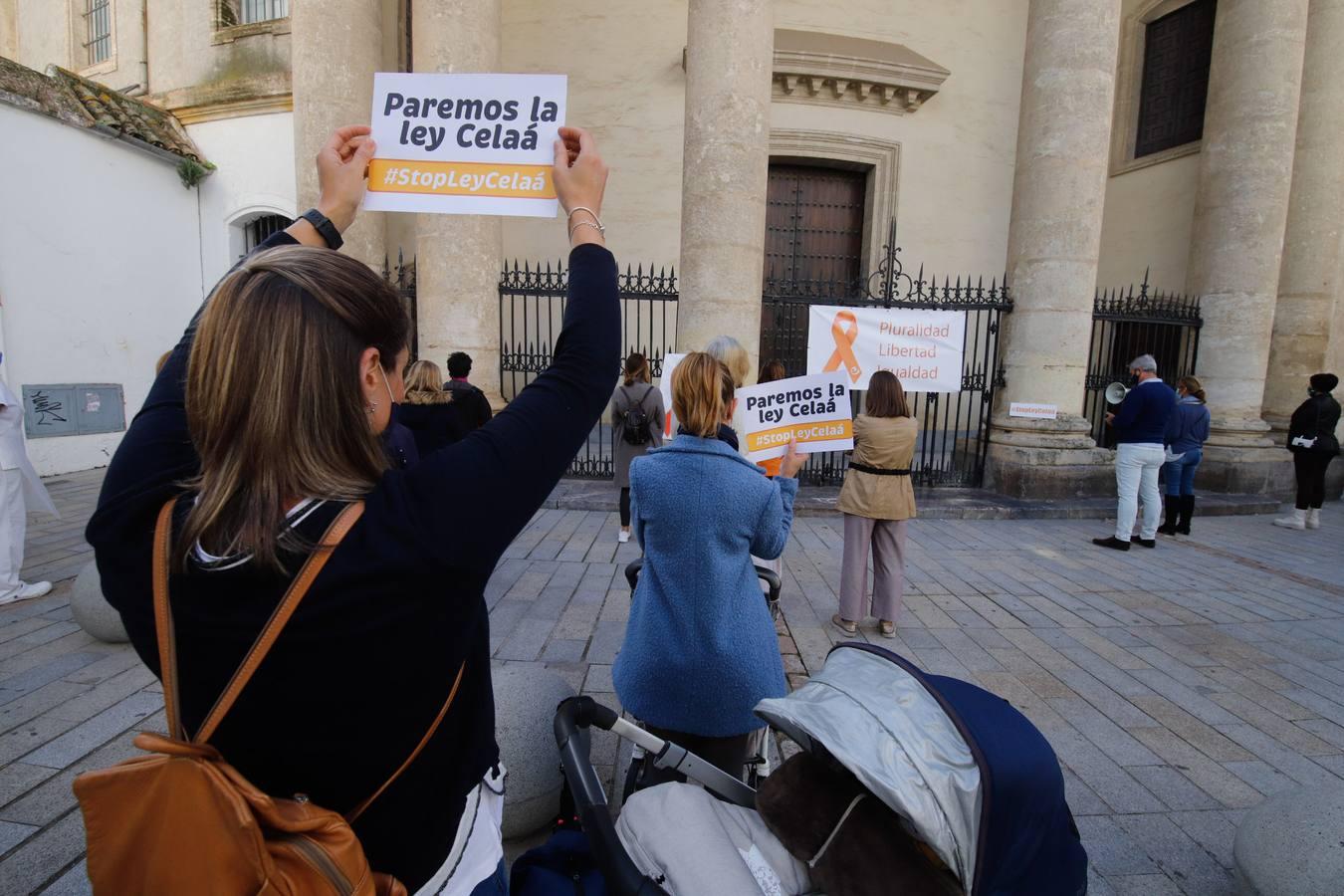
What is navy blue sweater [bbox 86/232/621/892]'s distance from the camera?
87 cm

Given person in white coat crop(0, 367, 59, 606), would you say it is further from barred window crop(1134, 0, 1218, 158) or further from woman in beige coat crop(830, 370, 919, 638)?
barred window crop(1134, 0, 1218, 158)

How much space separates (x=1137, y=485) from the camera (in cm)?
761

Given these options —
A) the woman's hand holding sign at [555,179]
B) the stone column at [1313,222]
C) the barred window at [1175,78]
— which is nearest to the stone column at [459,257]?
the woman's hand holding sign at [555,179]

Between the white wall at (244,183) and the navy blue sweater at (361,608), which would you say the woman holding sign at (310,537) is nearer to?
the navy blue sweater at (361,608)

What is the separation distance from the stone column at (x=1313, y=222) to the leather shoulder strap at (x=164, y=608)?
1437 cm

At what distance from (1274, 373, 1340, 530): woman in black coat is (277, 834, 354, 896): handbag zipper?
1178 cm

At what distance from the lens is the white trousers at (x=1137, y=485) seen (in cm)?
762

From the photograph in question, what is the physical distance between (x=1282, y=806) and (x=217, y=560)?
3164mm

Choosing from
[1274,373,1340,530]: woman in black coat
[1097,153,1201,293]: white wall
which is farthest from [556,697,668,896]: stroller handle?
[1097,153,1201,293]: white wall

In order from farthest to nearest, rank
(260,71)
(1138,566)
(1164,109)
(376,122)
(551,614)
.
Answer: (1164,109) → (260,71) → (1138,566) → (551,614) → (376,122)

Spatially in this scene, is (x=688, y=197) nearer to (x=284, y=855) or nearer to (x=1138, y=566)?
(x=1138, y=566)

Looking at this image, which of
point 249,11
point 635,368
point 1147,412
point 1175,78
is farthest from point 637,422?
point 1175,78

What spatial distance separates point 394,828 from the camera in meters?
1.06

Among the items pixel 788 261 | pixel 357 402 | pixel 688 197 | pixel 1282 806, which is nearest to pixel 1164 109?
pixel 788 261
